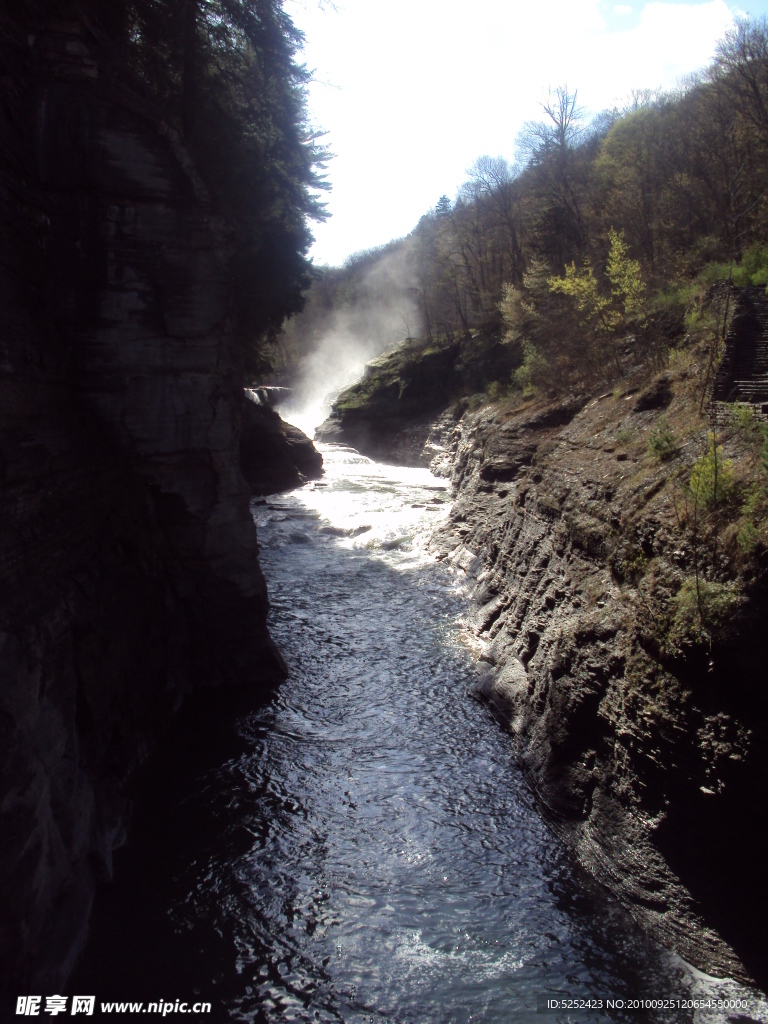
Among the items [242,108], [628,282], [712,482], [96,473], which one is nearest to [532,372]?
[628,282]

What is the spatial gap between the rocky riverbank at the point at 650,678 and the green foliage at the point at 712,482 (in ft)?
0.39

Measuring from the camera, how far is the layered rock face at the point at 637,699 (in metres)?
5.73

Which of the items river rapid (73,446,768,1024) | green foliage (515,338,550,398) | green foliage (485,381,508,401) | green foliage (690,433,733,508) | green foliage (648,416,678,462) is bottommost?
river rapid (73,446,768,1024)

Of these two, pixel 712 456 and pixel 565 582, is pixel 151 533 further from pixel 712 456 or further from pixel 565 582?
pixel 712 456

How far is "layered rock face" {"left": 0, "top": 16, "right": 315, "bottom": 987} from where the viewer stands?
5.74m

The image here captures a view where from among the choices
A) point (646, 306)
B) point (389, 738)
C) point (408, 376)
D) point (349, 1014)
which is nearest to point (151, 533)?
point (389, 738)

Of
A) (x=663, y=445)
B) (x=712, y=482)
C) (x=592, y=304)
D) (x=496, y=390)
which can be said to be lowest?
(x=712, y=482)

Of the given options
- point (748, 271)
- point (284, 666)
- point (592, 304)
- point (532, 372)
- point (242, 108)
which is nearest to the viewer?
point (284, 666)

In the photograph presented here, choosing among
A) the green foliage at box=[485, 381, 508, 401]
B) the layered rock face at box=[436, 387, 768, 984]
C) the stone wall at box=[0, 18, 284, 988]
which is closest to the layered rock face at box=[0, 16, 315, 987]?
the stone wall at box=[0, 18, 284, 988]

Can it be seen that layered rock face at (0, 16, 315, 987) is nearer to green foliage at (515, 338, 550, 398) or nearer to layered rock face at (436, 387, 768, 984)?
layered rock face at (436, 387, 768, 984)

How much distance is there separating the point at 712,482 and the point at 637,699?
253 cm

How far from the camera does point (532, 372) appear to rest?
24344 mm

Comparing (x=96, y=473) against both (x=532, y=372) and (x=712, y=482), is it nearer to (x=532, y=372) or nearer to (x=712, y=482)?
(x=712, y=482)

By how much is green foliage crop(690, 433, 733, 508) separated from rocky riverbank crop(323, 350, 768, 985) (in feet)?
0.39
